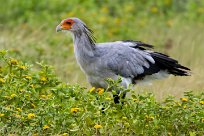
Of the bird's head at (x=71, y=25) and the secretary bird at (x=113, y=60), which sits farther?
the bird's head at (x=71, y=25)

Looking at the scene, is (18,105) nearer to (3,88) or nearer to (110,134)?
(3,88)

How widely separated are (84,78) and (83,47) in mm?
1467

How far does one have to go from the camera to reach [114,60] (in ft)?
25.6

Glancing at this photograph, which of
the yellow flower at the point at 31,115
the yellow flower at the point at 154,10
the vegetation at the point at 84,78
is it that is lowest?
the yellow flower at the point at 31,115

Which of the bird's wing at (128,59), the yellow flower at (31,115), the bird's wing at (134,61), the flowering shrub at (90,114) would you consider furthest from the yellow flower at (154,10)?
the yellow flower at (31,115)

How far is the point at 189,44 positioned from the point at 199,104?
536cm

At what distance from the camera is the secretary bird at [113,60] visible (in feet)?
25.4

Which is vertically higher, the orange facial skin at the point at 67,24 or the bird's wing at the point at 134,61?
the orange facial skin at the point at 67,24

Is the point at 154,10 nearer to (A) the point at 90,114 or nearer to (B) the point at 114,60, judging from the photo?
(B) the point at 114,60

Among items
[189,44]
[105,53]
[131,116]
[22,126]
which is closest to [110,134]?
[131,116]

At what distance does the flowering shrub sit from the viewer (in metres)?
6.33

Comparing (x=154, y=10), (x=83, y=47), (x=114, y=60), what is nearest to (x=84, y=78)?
(x=83, y=47)

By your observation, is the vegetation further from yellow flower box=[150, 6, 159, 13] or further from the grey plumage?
the grey plumage

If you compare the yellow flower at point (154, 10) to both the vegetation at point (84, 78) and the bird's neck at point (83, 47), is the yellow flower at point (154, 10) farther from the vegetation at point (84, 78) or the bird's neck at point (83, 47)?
the bird's neck at point (83, 47)
